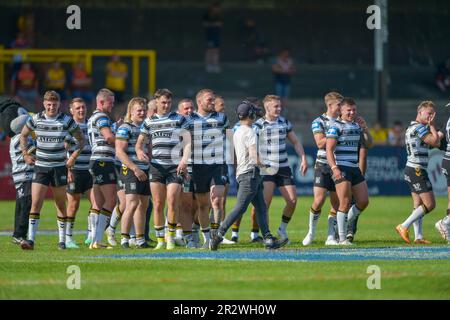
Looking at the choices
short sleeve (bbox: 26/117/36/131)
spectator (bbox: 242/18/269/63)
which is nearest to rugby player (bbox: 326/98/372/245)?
short sleeve (bbox: 26/117/36/131)

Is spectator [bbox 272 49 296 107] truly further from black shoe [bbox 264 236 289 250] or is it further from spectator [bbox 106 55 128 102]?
black shoe [bbox 264 236 289 250]

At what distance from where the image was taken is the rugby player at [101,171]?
17.5 m

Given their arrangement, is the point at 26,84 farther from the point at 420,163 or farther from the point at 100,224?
the point at 420,163

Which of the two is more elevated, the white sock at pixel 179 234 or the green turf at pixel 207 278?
the white sock at pixel 179 234

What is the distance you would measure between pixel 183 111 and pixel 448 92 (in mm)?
25456

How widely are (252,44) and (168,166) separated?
88.4ft

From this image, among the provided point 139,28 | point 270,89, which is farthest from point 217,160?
point 139,28

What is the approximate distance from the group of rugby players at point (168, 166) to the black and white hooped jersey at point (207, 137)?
15 millimetres

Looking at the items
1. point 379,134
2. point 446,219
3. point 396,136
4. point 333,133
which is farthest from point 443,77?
point 333,133

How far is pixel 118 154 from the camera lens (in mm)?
16969

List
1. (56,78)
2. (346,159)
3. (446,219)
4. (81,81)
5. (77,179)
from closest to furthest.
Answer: (346,159) < (77,179) < (446,219) < (81,81) < (56,78)

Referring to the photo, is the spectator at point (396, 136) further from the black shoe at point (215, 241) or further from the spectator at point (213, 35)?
the black shoe at point (215, 241)

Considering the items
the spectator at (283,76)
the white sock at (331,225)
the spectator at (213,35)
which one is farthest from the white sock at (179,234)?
the spectator at (213,35)

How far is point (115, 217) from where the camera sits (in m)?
18.7
